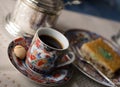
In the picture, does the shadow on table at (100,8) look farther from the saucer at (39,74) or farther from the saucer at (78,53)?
the saucer at (39,74)

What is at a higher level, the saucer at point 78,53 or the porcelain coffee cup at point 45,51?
the porcelain coffee cup at point 45,51

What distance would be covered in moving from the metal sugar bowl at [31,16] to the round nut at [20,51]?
89mm

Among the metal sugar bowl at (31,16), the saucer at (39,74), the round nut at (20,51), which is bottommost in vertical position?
the saucer at (39,74)

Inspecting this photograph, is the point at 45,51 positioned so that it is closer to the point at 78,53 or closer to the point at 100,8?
the point at 78,53

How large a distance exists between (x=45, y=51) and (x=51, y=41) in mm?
61

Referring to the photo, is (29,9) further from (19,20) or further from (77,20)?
(77,20)

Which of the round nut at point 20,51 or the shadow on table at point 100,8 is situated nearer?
the round nut at point 20,51

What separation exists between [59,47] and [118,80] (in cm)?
22

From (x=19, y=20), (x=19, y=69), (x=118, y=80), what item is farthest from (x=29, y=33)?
(x=118, y=80)

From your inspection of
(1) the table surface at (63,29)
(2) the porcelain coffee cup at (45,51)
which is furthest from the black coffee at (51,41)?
(1) the table surface at (63,29)

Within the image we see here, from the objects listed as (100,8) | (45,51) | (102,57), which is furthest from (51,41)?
(100,8)

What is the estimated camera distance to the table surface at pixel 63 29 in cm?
61

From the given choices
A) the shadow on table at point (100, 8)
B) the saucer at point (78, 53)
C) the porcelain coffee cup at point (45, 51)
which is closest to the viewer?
the porcelain coffee cup at point (45, 51)

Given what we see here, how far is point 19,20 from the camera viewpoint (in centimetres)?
73
